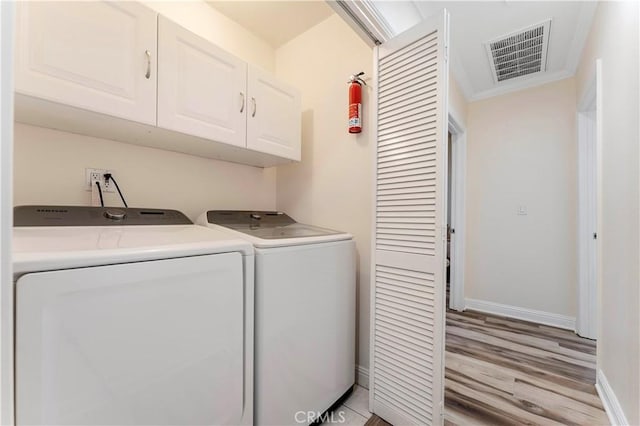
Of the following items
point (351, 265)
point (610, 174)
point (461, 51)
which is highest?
point (461, 51)

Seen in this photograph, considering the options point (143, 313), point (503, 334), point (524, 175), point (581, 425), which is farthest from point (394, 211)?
point (524, 175)

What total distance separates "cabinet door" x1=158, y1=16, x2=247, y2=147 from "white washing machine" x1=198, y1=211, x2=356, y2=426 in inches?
19.8

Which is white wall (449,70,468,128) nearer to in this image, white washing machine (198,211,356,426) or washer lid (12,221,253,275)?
white washing machine (198,211,356,426)

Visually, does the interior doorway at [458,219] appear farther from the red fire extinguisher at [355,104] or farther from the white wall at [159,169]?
the white wall at [159,169]

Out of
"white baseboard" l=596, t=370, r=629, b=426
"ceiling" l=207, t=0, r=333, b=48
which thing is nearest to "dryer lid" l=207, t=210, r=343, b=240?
"ceiling" l=207, t=0, r=333, b=48

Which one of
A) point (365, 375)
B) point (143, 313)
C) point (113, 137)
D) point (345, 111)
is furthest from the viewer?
point (345, 111)

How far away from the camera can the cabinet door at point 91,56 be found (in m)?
0.94

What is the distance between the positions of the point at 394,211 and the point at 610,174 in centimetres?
128

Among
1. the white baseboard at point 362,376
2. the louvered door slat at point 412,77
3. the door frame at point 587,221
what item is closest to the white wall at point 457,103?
the door frame at point 587,221

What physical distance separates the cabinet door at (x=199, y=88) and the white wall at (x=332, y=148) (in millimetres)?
609

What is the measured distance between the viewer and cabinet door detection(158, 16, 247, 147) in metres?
1.26

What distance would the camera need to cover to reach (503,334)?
248 centimetres

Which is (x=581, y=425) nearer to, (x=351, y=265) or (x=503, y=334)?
(x=503, y=334)

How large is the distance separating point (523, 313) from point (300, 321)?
2788mm
